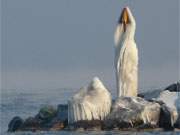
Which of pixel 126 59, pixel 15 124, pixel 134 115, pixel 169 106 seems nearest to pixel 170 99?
pixel 169 106

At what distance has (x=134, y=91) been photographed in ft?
210

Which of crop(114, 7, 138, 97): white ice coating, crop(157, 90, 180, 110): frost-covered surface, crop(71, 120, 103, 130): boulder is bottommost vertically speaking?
crop(71, 120, 103, 130): boulder

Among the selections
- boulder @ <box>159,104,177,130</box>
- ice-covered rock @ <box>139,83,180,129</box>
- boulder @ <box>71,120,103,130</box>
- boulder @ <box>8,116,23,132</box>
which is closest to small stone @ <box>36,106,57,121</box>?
boulder @ <box>8,116,23,132</box>

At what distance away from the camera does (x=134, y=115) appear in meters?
60.2

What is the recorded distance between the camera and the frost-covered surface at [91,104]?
6091 cm

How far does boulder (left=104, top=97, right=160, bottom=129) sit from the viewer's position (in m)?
60.3

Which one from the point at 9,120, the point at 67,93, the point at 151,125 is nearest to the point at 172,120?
the point at 151,125

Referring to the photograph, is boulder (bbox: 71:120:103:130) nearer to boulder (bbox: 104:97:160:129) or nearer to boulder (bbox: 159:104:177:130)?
boulder (bbox: 104:97:160:129)

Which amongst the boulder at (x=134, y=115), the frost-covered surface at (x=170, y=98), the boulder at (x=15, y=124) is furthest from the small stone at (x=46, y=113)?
the frost-covered surface at (x=170, y=98)

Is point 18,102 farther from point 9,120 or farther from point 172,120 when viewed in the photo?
point 172,120

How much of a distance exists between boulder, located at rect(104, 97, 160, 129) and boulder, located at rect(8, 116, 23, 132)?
13.6ft

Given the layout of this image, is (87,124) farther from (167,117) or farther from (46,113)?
(46,113)

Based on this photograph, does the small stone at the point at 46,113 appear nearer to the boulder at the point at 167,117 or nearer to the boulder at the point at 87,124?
the boulder at the point at 87,124

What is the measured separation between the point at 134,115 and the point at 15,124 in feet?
18.6
